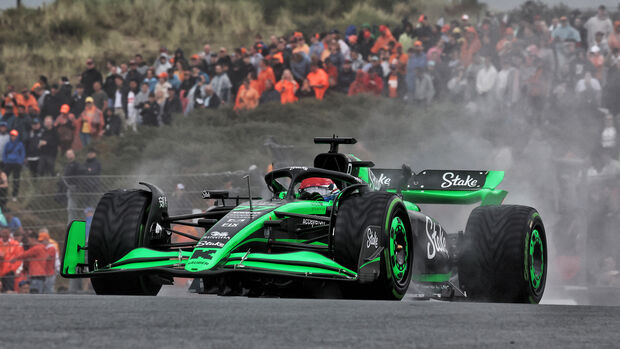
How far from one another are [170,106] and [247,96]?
1840 mm

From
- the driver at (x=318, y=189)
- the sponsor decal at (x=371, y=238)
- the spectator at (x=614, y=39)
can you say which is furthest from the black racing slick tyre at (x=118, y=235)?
the spectator at (x=614, y=39)

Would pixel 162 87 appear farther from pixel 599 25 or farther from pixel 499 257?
pixel 499 257

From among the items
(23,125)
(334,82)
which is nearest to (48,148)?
(23,125)

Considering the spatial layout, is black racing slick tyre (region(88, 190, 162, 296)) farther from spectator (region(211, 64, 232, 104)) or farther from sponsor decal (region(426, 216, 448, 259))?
spectator (region(211, 64, 232, 104))

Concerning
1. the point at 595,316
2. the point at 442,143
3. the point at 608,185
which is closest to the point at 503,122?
the point at 442,143

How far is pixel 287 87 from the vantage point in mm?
23438

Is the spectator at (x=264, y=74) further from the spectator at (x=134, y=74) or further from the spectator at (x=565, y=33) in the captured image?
the spectator at (x=565, y=33)

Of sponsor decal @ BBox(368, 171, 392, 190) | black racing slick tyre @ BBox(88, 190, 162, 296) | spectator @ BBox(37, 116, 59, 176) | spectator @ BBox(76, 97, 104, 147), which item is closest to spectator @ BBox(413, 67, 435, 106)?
spectator @ BBox(76, 97, 104, 147)

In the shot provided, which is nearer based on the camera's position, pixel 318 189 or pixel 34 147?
pixel 318 189

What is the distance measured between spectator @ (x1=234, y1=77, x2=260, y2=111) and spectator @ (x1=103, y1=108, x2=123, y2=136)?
284cm

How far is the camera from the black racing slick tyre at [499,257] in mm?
9117

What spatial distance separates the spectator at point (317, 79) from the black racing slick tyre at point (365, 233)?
588 inches

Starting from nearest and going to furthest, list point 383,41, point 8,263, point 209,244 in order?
point 209,244 < point 8,263 < point 383,41

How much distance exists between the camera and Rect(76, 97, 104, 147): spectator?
75.4 feet
